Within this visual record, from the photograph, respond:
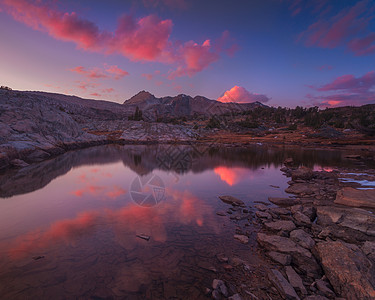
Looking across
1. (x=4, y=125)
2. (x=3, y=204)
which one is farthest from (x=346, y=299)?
(x=4, y=125)

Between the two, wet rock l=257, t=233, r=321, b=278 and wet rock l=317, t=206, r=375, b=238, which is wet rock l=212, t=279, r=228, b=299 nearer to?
wet rock l=257, t=233, r=321, b=278

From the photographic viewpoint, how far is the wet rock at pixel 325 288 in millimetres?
5807

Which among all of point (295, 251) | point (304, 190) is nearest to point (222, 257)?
point (295, 251)

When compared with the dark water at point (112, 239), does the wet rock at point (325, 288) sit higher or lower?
higher

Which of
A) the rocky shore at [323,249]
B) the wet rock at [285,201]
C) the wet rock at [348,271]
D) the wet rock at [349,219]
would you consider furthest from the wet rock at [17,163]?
the wet rock at [349,219]

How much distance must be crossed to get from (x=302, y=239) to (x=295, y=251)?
103 centimetres

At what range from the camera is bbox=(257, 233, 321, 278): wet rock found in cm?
695

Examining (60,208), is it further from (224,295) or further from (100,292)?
(224,295)

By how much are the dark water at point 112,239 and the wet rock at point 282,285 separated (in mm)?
1156

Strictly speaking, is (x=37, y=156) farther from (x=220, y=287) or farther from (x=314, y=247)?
(x=314, y=247)

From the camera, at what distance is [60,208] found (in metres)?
13.3

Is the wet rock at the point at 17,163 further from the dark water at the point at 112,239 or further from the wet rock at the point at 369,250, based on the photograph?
the wet rock at the point at 369,250

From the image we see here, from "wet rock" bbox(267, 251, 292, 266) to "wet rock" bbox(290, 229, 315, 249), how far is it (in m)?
1.06

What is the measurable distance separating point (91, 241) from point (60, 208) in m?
6.04
